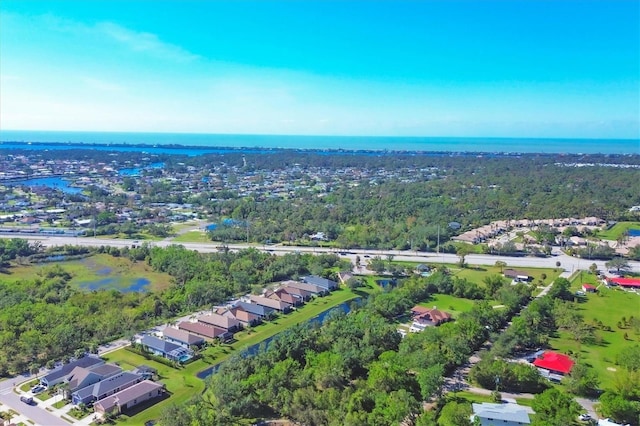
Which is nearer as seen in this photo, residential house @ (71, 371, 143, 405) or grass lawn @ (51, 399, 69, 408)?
grass lawn @ (51, 399, 69, 408)

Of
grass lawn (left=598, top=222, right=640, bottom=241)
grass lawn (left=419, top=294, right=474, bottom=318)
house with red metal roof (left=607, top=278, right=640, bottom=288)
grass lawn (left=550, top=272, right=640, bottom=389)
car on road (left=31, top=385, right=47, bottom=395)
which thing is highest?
grass lawn (left=598, top=222, right=640, bottom=241)

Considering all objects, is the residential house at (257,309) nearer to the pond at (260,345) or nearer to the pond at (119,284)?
the pond at (260,345)

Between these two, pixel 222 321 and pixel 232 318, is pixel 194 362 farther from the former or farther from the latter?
pixel 232 318

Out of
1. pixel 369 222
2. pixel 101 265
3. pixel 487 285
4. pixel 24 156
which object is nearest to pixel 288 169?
pixel 369 222

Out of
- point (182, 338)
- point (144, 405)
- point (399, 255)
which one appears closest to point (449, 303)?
point (399, 255)

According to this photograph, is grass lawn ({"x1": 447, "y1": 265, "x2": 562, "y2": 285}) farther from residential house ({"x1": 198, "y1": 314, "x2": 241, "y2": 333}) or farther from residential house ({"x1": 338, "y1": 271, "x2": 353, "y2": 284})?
residential house ({"x1": 198, "y1": 314, "x2": 241, "y2": 333})

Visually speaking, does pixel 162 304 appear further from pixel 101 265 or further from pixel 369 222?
pixel 369 222

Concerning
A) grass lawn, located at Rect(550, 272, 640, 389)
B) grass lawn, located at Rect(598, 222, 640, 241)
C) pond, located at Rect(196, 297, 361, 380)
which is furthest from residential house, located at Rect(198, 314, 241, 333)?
grass lawn, located at Rect(598, 222, 640, 241)
